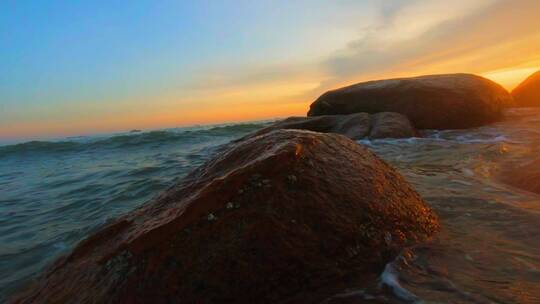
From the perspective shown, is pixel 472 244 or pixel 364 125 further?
pixel 364 125

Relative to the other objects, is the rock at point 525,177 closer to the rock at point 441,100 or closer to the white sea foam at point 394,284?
the white sea foam at point 394,284

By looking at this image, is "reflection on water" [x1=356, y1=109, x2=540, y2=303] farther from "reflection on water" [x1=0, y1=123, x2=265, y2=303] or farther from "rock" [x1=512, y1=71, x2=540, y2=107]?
"rock" [x1=512, y1=71, x2=540, y2=107]

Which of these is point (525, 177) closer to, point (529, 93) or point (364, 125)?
point (364, 125)

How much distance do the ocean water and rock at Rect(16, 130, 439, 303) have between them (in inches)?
6.7

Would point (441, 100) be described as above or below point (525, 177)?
above

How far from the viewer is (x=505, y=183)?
13.6 feet

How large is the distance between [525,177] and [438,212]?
1.59 meters

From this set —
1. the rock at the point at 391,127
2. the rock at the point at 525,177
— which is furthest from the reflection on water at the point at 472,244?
the rock at the point at 391,127

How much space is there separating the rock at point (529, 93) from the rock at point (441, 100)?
2.90 m

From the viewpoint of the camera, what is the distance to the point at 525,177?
4031mm

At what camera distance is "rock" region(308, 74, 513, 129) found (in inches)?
388

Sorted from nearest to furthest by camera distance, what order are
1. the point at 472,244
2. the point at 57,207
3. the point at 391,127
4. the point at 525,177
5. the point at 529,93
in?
the point at 472,244, the point at 525,177, the point at 57,207, the point at 391,127, the point at 529,93

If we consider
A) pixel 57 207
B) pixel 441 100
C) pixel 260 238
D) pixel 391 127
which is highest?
pixel 441 100

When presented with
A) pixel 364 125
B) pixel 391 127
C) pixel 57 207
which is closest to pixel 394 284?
pixel 57 207
